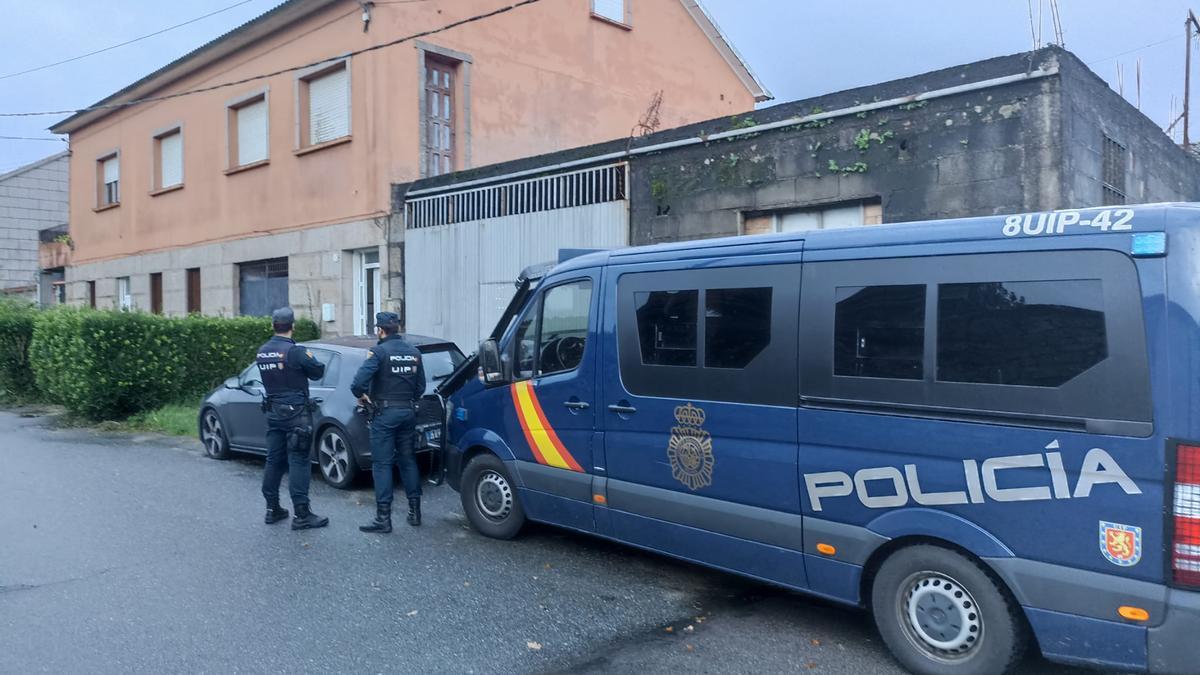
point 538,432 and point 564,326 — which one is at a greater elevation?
point 564,326

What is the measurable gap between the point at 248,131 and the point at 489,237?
8034mm

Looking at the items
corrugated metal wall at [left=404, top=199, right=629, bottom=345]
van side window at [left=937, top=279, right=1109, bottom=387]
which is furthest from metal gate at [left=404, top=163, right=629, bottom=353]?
van side window at [left=937, top=279, right=1109, bottom=387]

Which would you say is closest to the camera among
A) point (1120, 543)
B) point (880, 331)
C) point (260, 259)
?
point (1120, 543)

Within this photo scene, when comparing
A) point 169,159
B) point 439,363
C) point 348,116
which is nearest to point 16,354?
point 169,159

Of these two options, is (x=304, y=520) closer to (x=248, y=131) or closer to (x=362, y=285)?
(x=362, y=285)

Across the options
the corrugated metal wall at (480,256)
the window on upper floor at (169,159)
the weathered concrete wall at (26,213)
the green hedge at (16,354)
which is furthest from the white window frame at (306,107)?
the weathered concrete wall at (26,213)

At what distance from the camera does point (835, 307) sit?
4.43 m

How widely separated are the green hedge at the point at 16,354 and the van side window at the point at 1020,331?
54.9ft

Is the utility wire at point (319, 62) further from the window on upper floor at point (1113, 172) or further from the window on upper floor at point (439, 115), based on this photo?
the window on upper floor at point (1113, 172)

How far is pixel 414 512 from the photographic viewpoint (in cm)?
692

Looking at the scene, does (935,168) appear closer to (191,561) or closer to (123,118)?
(191,561)

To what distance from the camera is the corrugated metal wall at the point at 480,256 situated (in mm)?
11492

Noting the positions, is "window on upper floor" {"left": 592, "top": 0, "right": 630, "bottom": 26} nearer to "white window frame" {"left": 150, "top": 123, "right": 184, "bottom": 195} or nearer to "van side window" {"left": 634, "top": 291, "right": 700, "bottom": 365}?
"white window frame" {"left": 150, "top": 123, "right": 184, "bottom": 195}

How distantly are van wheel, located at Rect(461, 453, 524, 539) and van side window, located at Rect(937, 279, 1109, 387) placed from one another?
334cm
